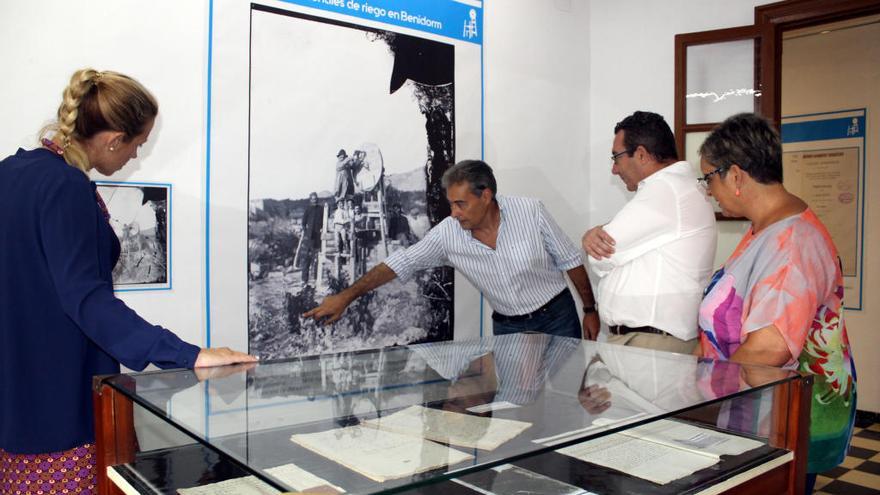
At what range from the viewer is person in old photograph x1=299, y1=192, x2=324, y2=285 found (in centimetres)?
320

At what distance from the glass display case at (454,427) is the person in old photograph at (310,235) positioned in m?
A: 1.32

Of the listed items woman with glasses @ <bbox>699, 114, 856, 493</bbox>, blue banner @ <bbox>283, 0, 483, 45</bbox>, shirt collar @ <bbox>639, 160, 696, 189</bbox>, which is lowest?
woman with glasses @ <bbox>699, 114, 856, 493</bbox>

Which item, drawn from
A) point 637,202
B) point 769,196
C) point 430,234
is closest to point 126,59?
point 430,234

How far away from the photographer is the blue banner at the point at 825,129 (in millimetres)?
5617

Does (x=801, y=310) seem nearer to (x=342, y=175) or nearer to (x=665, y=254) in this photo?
(x=665, y=254)

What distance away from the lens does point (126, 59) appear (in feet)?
8.72

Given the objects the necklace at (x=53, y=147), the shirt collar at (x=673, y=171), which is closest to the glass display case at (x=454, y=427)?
the necklace at (x=53, y=147)

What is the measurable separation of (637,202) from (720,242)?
1.87 metres

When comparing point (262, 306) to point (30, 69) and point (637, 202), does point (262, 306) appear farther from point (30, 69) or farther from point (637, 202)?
point (637, 202)

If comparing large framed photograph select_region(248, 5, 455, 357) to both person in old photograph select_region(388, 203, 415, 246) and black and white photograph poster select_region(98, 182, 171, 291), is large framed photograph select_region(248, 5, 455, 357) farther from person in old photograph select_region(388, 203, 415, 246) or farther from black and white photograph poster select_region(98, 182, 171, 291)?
black and white photograph poster select_region(98, 182, 171, 291)

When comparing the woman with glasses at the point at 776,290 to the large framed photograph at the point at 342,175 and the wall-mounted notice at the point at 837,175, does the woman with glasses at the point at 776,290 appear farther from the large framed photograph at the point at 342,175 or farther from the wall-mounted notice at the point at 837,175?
the wall-mounted notice at the point at 837,175

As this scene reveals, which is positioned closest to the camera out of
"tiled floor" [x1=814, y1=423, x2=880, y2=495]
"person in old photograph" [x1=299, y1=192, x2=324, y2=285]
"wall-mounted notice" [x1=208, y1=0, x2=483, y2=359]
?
"wall-mounted notice" [x1=208, y1=0, x2=483, y2=359]

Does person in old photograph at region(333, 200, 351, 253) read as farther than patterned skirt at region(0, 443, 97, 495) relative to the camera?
Yes

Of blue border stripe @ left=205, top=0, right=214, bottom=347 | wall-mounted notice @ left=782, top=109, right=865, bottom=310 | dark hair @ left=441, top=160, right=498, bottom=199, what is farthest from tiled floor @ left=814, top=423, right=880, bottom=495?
blue border stripe @ left=205, top=0, right=214, bottom=347
